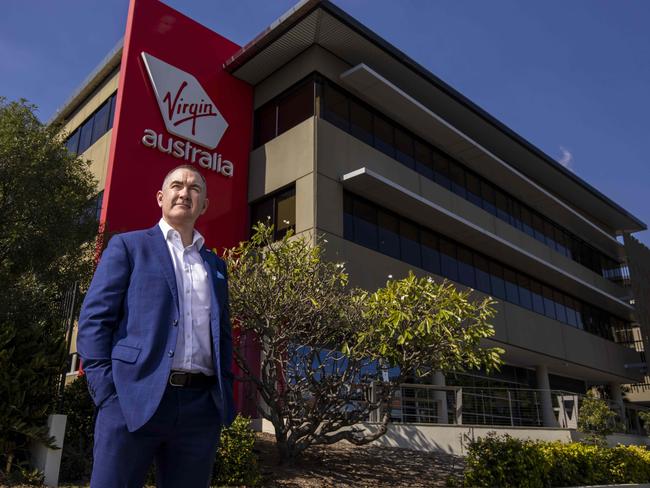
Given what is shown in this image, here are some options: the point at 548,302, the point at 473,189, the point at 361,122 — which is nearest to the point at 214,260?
the point at 361,122

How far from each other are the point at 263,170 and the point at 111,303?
14922 mm

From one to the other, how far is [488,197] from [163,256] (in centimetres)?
2200

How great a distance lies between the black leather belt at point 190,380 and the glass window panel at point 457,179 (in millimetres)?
19678

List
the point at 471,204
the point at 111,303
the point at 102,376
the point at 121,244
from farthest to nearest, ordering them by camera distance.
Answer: the point at 471,204 → the point at 121,244 → the point at 111,303 → the point at 102,376

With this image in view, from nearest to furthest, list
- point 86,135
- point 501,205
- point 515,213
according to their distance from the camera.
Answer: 1. point 86,135
2. point 501,205
3. point 515,213

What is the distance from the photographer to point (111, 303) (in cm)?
265

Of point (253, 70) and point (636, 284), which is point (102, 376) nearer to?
point (253, 70)

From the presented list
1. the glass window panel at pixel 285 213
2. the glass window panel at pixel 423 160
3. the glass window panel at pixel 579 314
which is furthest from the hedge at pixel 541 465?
the glass window panel at pixel 579 314

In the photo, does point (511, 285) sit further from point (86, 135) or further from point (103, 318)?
point (103, 318)

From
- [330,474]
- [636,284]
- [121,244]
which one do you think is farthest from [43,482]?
[636,284]

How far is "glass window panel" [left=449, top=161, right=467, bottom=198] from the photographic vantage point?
70.9ft

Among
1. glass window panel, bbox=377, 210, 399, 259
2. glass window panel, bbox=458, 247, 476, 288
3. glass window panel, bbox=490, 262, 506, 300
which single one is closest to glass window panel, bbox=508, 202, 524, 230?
glass window panel, bbox=490, 262, 506, 300

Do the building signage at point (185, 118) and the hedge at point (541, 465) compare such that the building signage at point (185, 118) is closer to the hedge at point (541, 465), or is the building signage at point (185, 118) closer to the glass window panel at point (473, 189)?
the glass window panel at point (473, 189)

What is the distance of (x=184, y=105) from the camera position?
16297 mm
